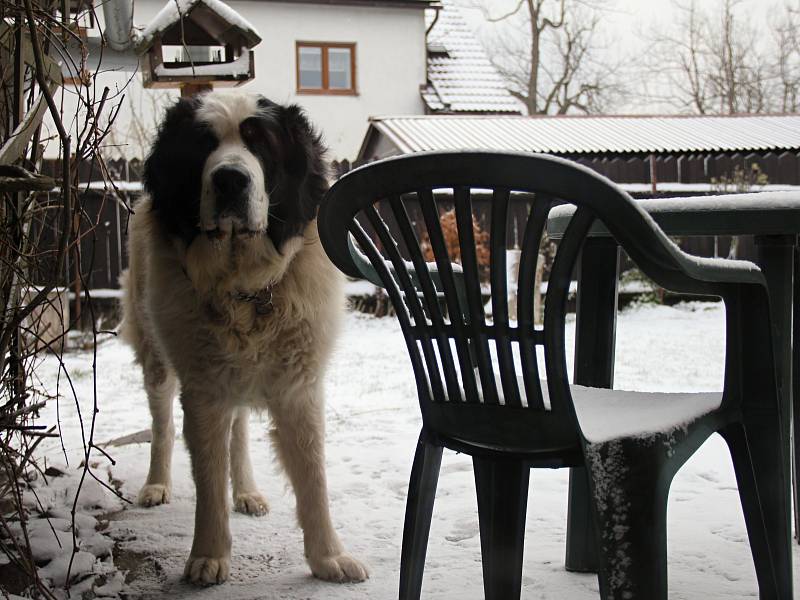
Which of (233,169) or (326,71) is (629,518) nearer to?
(233,169)

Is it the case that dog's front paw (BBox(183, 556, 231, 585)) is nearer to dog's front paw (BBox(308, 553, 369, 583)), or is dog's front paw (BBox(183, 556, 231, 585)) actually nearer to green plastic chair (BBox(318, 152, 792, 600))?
dog's front paw (BBox(308, 553, 369, 583))

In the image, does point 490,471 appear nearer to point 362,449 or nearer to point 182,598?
point 182,598

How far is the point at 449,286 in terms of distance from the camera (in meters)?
1.35

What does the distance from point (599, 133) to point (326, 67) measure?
5.51 metres

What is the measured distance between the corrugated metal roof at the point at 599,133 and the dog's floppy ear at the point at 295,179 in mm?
6033

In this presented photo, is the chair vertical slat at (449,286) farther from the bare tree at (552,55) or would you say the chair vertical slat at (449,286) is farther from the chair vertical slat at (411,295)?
the bare tree at (552,55)

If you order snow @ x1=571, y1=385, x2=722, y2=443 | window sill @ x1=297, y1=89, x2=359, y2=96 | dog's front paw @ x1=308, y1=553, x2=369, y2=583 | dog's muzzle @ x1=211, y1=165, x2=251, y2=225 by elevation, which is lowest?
dog's front paw @ x1=308, y1=553, x2=369, y2=583

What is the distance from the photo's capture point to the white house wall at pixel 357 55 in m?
12.8

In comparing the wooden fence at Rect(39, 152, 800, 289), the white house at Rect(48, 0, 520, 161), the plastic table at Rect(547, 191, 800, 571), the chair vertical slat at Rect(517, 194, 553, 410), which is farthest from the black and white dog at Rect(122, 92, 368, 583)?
the white house at Rect(48, 0, 520, 161)

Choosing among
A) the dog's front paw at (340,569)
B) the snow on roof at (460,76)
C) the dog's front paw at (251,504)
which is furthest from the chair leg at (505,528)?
the snow on roof at (460,76)

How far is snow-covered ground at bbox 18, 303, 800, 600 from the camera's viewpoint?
2016 millimetres

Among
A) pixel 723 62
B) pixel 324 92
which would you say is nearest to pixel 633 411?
pixel 324 92

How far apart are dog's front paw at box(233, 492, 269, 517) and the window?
11045 mm

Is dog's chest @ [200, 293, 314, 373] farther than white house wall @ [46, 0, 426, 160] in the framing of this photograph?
No
